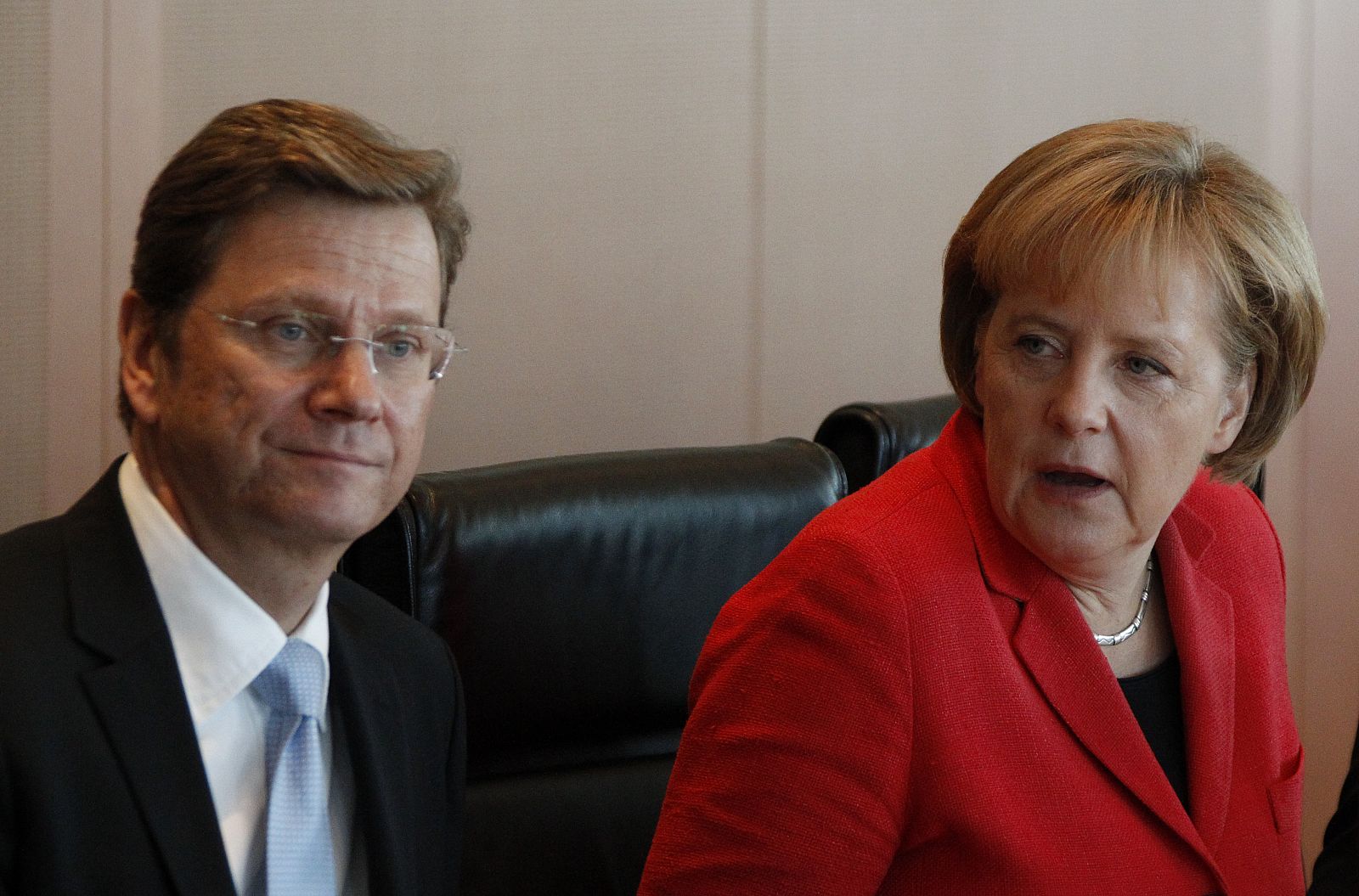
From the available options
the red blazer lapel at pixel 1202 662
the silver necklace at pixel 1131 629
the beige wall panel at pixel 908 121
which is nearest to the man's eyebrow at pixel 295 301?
the silver necklace at pixel 1131 629

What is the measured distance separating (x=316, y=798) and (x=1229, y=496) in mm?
1255

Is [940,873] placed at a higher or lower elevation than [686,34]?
lower

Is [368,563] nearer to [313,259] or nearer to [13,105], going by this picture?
[313,259]

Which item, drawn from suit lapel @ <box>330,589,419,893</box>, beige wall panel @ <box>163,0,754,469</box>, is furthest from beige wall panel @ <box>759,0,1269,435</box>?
suit lapel @ <box>330,589,419,893</box>

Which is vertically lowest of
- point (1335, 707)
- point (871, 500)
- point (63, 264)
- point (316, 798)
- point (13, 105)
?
point (1335, 707)

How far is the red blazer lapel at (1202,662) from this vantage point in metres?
1.60

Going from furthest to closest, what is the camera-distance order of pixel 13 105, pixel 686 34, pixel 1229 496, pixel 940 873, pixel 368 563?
pixel 686 34 < pixel 13 105 < pixel 1229 496 < pixel 368 563 < pixel 940 873

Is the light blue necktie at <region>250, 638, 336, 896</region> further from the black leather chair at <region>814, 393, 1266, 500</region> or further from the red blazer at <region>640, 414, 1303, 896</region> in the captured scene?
the black leather chair at <region>814, 393, 1266, 500</region>

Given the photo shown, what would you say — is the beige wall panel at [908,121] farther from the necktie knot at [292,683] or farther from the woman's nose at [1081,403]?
the necktie knot at [292,683]

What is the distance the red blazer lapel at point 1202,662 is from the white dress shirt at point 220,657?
993 millimetres

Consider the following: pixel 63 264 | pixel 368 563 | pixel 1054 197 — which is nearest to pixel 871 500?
pixel 1054 197

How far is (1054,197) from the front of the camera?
61.0 inches

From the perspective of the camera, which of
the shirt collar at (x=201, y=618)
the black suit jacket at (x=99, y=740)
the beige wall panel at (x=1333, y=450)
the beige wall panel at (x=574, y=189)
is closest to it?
the black suit jacket at (x=99, y=740)

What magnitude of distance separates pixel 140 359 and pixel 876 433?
127 centimetres
